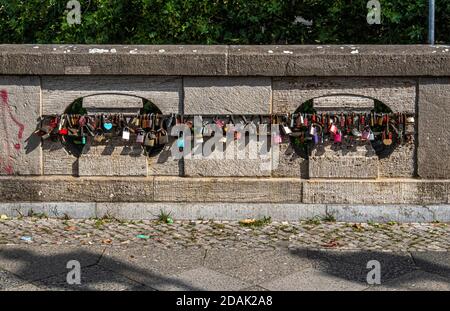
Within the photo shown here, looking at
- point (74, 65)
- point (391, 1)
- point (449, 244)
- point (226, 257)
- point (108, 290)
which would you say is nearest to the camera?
point (108, 290)

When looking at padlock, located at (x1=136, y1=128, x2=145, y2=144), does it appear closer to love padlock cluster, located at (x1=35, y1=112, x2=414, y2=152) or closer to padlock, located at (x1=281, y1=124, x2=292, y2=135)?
love padlock cluster, located at (x1=35, y1=112, x2=414, y2=152)

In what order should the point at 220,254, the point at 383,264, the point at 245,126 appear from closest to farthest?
the point at 383,264, the point at 220,254, the point at 245,126

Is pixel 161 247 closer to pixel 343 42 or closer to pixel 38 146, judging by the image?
pixel 38 146

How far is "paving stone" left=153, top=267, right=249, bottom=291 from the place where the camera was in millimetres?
5488

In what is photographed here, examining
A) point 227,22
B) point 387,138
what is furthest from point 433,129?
point 227,22

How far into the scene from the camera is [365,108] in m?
7.25

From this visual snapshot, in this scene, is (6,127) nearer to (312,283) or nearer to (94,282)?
(94,282)

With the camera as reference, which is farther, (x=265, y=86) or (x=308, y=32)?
(x=308, y=32)

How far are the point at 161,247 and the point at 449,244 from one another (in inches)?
96.2

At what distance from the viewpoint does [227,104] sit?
723cm

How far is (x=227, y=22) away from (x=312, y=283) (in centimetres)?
473

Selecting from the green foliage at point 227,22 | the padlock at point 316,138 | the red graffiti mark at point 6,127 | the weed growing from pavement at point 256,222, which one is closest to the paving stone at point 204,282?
the weed growing from pavement at point 256,222

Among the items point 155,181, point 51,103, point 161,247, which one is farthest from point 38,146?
point 161,247

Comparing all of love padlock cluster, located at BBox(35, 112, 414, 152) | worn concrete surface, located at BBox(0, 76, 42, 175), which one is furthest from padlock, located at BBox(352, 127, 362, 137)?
worn concrete surface, located at BBox(0, 76, 42, 175)
